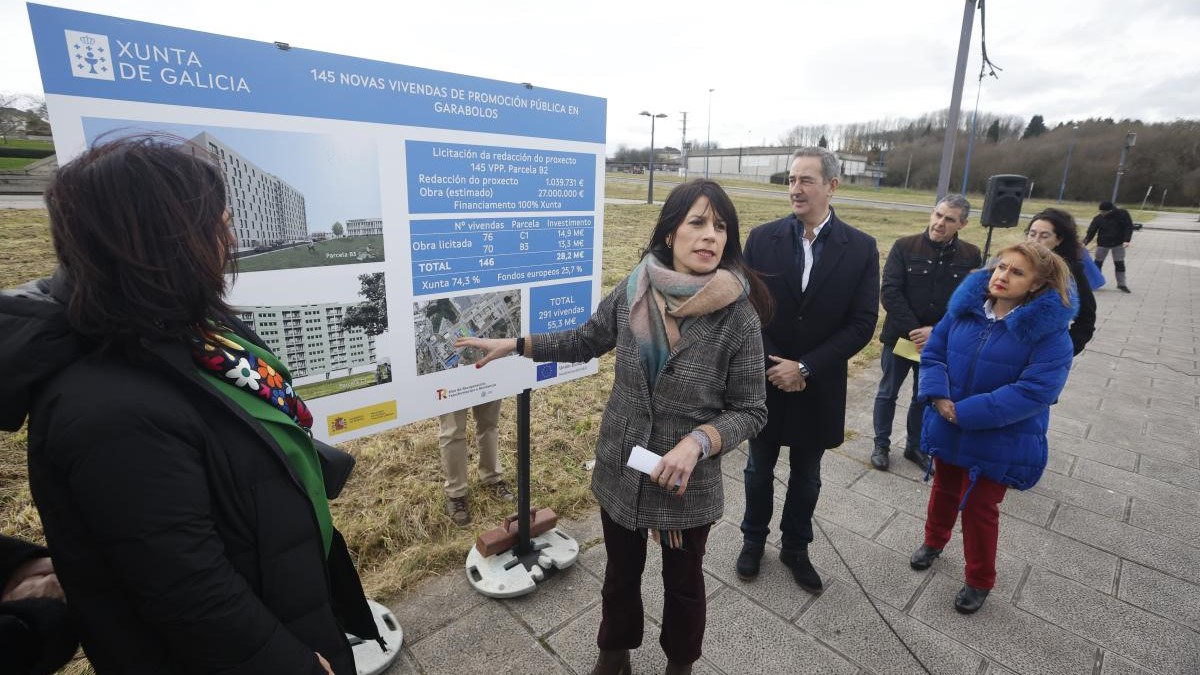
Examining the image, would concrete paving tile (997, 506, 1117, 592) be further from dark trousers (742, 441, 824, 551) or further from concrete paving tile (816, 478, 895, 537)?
dark trousers (742, 441, 824, 551)

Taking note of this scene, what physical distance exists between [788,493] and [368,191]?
2.30 meters

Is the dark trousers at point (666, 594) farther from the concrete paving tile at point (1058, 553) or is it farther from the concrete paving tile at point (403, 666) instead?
the concrete paving tile at point (1058, 553)

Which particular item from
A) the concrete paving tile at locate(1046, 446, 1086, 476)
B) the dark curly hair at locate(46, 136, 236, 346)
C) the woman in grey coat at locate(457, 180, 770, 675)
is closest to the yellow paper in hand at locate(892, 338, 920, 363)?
the concrete paving tile at locate(1046, 446, 1086, 476)

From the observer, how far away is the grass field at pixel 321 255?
5.45 feet

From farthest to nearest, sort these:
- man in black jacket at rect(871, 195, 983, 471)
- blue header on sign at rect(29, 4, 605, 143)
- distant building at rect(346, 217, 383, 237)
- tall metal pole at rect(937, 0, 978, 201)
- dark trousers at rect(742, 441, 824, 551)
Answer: tall metal pole at rect(937, 0, 978, 201) → man in black jacket at rect(871, 195, 983, 471) → dark trousers at rect(742, 441, 824, 551) → distant building at rect(346, 217, 383, 237) → blue header on sign at rect(29, 4, 605, 143)

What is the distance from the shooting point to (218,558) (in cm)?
101

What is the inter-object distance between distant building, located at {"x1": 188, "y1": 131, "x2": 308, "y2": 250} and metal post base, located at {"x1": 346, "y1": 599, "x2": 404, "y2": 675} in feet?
4.67

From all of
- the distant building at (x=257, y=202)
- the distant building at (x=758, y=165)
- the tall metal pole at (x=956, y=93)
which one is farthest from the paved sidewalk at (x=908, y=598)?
the distant building at (x=758, y=165)

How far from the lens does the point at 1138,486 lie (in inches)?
146

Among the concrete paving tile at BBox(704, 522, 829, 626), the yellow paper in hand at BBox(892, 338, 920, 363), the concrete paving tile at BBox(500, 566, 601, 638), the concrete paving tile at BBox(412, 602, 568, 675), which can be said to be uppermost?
the yellow paper in hand at BBox(892, 338, 920, 363)

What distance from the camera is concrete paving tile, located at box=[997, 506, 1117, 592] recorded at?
9.23ft

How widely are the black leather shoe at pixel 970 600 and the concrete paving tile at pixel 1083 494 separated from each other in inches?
58.8

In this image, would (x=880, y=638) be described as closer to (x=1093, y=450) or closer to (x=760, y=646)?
(x=760, y=646)

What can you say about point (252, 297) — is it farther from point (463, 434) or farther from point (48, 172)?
point (463, 434)
